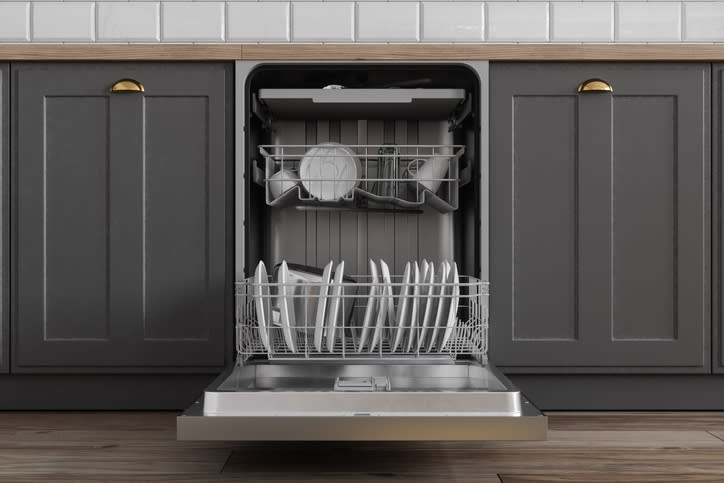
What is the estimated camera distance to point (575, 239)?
5.52 ft

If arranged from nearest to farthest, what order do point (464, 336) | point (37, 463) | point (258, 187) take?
point (37, 463)
point (464, 336)
point (258, 187)

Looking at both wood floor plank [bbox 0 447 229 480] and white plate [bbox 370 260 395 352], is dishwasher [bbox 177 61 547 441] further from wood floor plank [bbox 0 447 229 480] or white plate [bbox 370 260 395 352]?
wood floor plank [bbox 0 447 229 480]

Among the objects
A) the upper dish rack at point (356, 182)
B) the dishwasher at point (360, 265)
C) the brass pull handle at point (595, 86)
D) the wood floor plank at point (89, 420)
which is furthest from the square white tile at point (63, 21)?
the brass pull handle at point (595, 86)

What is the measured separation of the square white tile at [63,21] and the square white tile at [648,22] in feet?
5.10

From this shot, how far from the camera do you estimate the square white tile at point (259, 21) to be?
186 cm

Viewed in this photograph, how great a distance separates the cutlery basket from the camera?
1.38m

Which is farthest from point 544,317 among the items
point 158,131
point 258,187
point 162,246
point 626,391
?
point 158,131

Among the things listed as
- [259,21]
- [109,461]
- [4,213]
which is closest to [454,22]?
[259,21]

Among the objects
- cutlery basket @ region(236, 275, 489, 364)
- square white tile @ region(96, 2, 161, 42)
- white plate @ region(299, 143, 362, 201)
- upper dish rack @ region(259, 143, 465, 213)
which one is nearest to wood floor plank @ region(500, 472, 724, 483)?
cutlery basket @ region(236, 275, 489, 364)

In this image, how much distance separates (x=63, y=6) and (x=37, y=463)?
1.31 m

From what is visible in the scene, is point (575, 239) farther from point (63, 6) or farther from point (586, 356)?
point (63, 6)

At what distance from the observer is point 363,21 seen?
1.89 metres

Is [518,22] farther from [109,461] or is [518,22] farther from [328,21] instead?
[109,461]

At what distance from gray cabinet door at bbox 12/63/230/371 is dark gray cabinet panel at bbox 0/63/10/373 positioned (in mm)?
27
